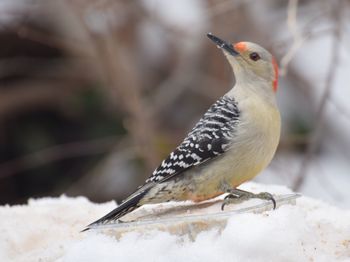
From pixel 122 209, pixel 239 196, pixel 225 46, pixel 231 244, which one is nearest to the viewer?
pixel 231 244

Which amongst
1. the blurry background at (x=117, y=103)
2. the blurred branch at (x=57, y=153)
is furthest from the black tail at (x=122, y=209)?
the blurred branch at (x=57, y=153)

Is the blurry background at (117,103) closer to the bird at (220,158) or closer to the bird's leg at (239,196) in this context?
the bird at (220,158)

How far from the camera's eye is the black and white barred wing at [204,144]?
155 inches

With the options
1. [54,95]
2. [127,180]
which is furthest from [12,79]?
[127,180]

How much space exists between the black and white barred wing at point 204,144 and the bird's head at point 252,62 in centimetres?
23

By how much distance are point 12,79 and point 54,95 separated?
1.85ft

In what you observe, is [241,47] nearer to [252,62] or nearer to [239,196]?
[252,62]

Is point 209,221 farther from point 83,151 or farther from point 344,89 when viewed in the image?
point 344,89

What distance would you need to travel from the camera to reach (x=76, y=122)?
946cm

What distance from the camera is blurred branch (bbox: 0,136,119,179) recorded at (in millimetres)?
8578

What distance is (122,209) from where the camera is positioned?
147 inches

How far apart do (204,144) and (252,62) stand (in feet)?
2.06

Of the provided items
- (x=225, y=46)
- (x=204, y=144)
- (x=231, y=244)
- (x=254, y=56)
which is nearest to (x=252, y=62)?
(x=254, y=56)

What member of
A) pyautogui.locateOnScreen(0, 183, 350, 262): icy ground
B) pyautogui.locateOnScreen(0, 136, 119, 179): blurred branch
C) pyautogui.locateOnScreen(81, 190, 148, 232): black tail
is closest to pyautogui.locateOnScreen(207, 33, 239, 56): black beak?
pyautogui.locateOnScreen(81, 190, 148, 232): black tail
